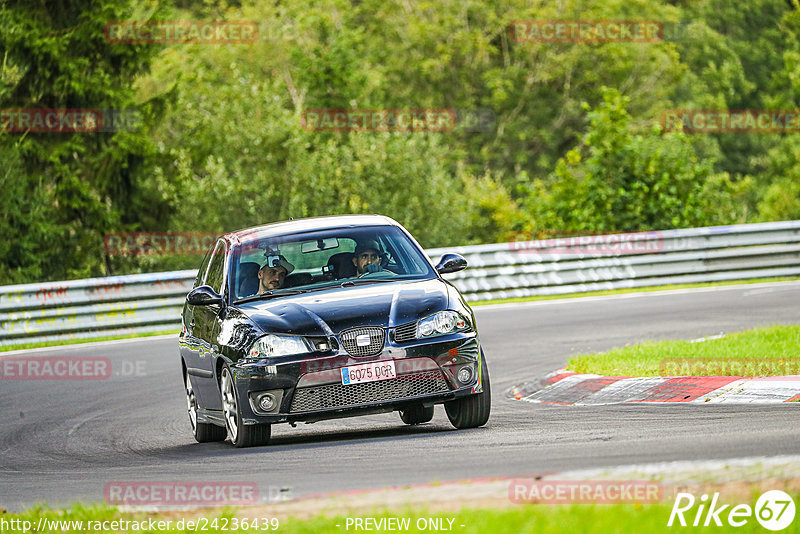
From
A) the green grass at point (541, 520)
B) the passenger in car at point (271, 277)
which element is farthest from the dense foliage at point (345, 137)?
the green grass at point (541, 520)

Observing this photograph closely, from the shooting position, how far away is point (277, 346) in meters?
8.81

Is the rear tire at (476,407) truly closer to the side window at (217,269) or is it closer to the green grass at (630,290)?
the side window at (217,269)

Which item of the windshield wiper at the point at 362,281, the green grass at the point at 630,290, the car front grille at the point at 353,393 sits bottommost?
the green grass at the point at 630,290

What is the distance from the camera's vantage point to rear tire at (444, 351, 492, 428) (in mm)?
9305

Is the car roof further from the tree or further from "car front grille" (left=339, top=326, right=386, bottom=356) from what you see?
the tree

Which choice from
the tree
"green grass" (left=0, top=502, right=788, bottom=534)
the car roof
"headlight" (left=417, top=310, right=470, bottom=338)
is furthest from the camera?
the tree

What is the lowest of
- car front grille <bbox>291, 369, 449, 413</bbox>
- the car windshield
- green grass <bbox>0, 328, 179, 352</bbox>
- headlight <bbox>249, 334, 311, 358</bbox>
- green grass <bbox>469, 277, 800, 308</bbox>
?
green grass <bbox>469, 277, 800, 308</bbox>

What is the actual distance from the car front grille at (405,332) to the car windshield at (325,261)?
94 centimetres

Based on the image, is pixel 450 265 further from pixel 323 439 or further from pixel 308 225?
pixel 323 439

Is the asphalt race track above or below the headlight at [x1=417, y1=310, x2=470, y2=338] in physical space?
below

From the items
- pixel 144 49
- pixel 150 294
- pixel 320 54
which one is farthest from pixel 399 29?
pixel 150 294

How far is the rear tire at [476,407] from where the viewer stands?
930 cm

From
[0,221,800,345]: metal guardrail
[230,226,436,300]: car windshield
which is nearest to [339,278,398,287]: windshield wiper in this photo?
[230,226,436,300]: car windshield

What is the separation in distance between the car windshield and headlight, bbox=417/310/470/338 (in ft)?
2.69
